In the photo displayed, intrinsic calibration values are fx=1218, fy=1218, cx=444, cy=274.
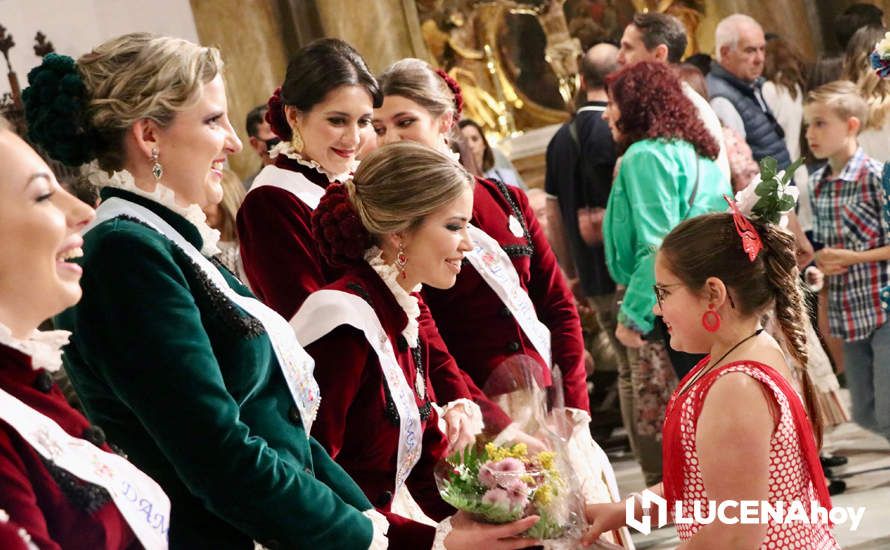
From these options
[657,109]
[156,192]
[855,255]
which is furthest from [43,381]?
[855,255]

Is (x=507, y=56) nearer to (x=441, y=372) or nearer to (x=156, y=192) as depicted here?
(x=441, y=372)

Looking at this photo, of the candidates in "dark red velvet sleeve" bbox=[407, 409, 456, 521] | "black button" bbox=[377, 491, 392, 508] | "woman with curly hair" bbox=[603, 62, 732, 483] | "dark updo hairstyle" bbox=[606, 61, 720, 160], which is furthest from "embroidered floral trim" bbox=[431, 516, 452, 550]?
"dark updo hairstyle" bbox=[606, 61, 720, 160]

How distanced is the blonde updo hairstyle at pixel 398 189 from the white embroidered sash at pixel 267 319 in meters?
0.47

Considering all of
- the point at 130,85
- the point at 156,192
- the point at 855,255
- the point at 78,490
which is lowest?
the point at 855,255

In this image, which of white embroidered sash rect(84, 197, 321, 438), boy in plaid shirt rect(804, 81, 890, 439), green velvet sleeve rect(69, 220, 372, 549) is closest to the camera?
green velvet sleeve rect(69, 220, 372, 549)

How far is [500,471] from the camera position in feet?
6.28

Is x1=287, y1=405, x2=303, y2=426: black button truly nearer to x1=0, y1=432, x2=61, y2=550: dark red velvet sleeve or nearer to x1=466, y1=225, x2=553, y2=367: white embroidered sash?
x1=0, y1=432, x2=61, y2=550: dark red velvet sleeve

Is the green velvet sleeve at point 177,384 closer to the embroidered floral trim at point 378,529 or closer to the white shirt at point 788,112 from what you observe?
the embroidered floral trim at point 378,529

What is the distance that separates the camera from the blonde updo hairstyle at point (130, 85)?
1850 millimetres

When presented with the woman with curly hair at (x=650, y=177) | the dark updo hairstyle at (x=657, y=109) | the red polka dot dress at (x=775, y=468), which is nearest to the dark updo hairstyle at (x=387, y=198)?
the red polka dot dress at (x=775, y=468)

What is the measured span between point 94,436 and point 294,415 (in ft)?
1.49

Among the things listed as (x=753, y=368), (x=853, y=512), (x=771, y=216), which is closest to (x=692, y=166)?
(x=853, y=512)

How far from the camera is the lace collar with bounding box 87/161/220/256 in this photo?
6.15ft

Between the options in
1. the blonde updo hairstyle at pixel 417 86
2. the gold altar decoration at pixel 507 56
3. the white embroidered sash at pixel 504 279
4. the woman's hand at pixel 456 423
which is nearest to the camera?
the woman's hand at pixel 456 423
